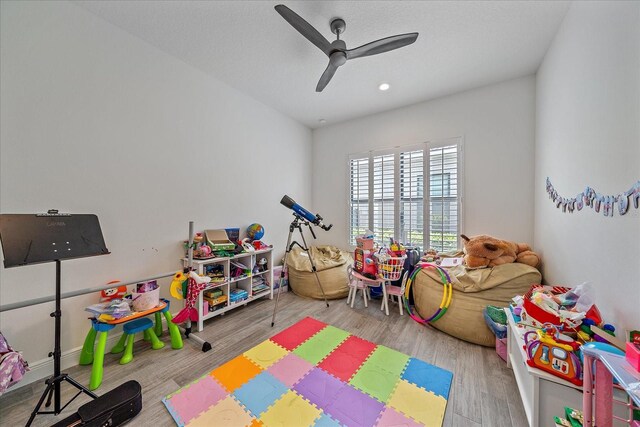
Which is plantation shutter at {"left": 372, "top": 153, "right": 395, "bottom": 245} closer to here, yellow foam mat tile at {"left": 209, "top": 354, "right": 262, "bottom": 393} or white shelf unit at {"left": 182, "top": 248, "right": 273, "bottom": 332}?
white shelf unit at {"left": 182, "top": 248, "right": 273, "bottom": 332}

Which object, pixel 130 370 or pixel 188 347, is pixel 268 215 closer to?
pixel 188 347

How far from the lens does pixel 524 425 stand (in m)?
1.32

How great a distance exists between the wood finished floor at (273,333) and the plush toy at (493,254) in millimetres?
841

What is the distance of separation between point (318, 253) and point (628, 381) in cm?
335

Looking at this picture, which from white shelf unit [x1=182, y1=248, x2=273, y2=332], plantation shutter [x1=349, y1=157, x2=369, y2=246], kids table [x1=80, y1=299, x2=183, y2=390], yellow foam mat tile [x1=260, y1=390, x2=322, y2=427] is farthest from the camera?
plantation shutter [x1=349, y1=157, x2=369, y2=246]

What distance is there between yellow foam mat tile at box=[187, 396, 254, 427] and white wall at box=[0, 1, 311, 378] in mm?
1472


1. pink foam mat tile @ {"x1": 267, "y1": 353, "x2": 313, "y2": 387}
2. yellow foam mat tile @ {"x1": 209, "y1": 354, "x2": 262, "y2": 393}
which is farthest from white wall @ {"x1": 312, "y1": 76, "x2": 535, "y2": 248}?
yellow foam mat tile @ {"x1": 209, "y1": 354, "x2": 262, "y2": 393}

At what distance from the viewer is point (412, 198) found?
3.50m

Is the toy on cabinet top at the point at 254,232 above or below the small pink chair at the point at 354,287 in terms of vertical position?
above

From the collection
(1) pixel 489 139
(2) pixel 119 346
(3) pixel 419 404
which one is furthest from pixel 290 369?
(1) pixel 489 139

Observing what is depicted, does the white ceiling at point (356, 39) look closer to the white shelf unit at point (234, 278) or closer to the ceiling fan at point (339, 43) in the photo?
the ceiling fan at point (339, 43)

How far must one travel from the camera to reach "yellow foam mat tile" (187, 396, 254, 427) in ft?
4.37

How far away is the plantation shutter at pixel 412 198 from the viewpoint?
3.43 meters

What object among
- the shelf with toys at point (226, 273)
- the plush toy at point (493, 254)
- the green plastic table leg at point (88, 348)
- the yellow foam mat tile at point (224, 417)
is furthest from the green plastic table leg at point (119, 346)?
the plush toy at point (493, 254)
